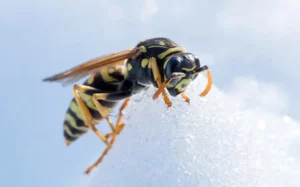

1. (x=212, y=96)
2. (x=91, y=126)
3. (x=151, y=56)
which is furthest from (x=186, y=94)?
(x=91, y=126)

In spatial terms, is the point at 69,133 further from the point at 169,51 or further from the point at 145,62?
the point at 169,51

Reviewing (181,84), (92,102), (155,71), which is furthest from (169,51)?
(92,102)

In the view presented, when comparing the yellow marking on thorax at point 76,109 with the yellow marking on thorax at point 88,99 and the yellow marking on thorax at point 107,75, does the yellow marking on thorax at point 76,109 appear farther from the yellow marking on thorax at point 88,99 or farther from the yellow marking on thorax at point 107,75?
the yellow marking on thorax at point 107,75

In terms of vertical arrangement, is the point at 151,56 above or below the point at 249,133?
above

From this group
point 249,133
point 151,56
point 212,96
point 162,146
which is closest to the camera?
point 162,146

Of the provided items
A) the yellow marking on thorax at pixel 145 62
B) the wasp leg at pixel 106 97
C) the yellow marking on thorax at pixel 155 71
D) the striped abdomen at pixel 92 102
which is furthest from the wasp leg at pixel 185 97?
the striped abdomen at pixel 92 102

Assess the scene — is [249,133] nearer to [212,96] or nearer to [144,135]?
[212,96]

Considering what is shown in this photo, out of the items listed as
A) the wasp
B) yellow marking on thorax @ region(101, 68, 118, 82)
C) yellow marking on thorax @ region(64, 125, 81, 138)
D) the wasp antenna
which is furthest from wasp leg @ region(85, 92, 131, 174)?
the wasp antenna
